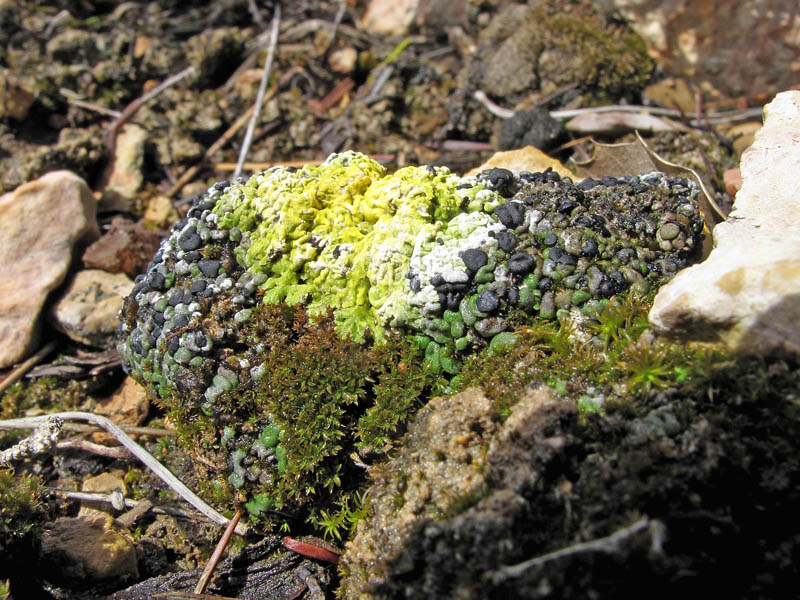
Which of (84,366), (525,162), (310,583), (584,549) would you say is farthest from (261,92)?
(584,549)

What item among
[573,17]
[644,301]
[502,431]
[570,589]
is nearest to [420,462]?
[502,431]

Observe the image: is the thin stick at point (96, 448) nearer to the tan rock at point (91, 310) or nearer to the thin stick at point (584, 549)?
the tan rock at point (91, 310)

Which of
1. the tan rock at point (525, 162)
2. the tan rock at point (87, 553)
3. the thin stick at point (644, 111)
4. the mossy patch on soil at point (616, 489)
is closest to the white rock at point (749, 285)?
the mossy patch on soil at point (616, 489)

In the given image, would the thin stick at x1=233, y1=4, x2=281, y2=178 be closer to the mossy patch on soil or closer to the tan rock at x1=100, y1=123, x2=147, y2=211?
the tan rock at x1=100, y1=123, x2=147, y2=211

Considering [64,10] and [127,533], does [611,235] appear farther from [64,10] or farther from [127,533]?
[64,10]

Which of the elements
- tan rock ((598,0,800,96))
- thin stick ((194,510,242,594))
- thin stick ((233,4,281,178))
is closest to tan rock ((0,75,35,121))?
thin stick ((233,4,281,178))
